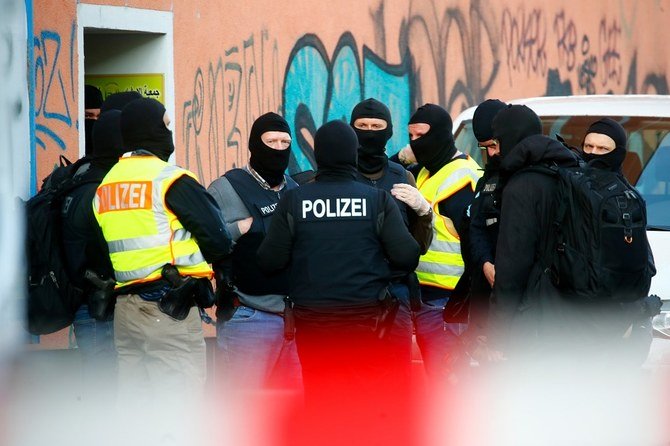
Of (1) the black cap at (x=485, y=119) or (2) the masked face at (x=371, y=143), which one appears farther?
(1) the black cap at (x=485, y=119)

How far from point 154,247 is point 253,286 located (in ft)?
2.45

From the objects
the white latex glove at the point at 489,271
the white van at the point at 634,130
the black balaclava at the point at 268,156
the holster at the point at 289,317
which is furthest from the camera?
the white van at the point at 634,130

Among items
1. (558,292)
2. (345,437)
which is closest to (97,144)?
(345,437)

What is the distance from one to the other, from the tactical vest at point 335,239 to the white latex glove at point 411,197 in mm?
431

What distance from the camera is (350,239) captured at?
234 inches

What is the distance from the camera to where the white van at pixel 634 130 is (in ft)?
27.4

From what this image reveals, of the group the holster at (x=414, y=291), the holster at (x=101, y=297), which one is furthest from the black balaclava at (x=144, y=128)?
the holster at (x=414, y=291)

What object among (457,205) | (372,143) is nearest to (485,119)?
(457,205)

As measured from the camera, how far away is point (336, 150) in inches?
237

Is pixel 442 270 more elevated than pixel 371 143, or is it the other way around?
pixel 371 143

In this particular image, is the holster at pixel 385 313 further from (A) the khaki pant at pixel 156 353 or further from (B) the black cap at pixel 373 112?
(B) the black cap at pixel 373 112

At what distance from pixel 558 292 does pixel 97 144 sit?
2186 millimetres

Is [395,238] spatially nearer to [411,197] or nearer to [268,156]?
[411,197]

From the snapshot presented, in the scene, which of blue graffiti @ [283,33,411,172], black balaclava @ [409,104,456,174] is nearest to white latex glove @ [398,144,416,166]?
black balaclava @ [409,104,456,174]
